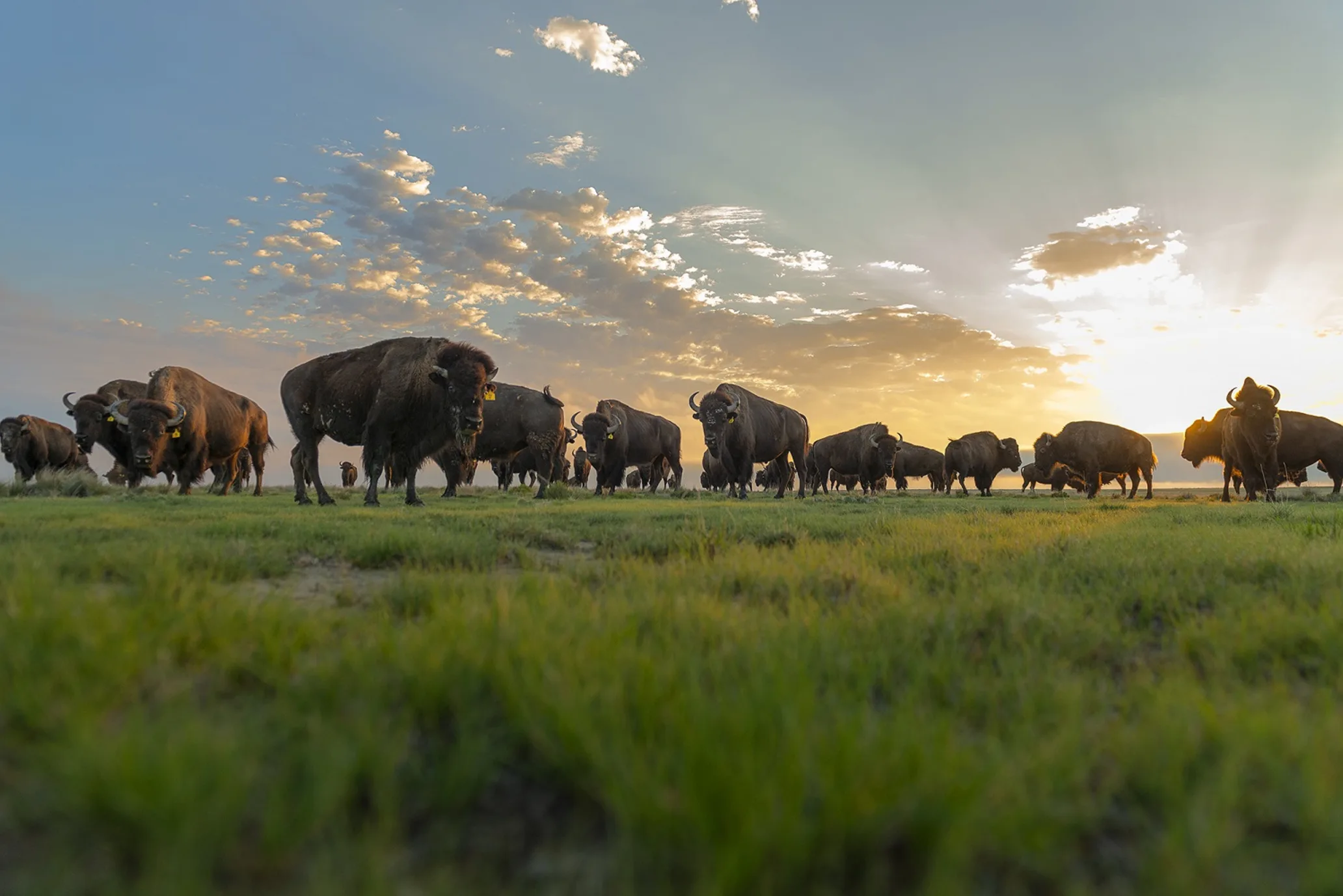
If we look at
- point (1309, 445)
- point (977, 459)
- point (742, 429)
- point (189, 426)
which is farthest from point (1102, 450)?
point (189, 426)

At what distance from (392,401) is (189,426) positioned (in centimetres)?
864

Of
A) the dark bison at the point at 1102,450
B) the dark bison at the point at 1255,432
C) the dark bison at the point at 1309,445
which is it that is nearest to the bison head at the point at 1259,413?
the dark bison at the point at 1255,432

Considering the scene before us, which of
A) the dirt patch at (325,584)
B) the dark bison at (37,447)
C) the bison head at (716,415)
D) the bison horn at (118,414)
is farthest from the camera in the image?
the dark bison at (37,447)

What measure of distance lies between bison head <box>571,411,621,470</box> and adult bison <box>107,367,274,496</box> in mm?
9683

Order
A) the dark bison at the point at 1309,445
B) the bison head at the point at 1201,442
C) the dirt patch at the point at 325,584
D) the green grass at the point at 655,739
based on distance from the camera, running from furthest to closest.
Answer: the bison head at the point at 1201,442 → the dark bison at the point at 1309,445 → the dirt patch at the point at 325,584 → the green grass at the point at 655,739

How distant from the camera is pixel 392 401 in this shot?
1214 centimetres

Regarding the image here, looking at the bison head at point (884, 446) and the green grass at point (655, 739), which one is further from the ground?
the bison head at point (884, 446)

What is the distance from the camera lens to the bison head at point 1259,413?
688 inches

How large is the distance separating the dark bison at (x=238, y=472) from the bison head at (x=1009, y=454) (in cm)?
3551

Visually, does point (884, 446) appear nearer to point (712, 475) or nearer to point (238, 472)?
point (712, 475)

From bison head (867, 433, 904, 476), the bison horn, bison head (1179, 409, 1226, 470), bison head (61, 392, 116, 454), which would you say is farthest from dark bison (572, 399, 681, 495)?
bison head (1179, 409, 1226, 470)

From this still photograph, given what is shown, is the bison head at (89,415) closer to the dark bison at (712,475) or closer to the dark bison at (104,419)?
the dark bison at (104,419)

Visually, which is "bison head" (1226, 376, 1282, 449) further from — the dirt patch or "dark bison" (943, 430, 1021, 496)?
the dirt patch

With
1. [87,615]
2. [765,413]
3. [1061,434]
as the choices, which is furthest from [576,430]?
[87,615]
